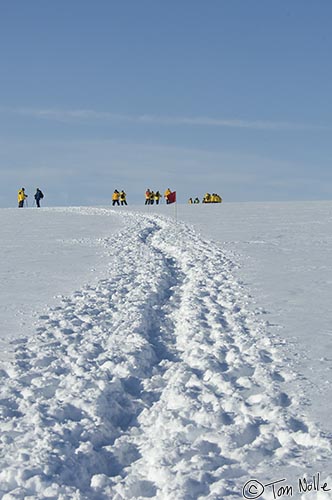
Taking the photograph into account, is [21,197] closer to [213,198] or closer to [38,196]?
[38,196]

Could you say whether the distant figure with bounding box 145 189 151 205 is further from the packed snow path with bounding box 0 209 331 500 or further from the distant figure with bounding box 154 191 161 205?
the packed snow path with bounding box 0 209 331 500

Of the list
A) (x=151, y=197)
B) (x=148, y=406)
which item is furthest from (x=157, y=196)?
(x=148, y=406)

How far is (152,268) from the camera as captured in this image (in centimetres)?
1591

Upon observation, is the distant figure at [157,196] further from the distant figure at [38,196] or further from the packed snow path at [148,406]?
the packed snow path at [148,406]

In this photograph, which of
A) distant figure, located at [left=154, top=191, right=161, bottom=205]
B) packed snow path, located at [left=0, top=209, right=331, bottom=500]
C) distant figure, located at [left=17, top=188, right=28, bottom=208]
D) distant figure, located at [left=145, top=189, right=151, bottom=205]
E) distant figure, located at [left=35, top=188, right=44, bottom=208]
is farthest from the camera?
distant figure, located at [left=154, top=191, right=161, bottom=205]

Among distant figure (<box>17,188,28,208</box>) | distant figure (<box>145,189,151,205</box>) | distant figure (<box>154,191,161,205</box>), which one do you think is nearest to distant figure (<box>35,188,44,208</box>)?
distant figure (<box>17,188,28,208</box>)

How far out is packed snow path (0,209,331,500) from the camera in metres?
5.40

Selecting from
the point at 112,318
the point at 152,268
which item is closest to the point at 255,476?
the point at 112,318

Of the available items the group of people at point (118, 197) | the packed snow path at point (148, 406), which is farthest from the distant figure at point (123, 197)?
the packed snow path at point (148, 406)

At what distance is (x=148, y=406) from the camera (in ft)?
23.4

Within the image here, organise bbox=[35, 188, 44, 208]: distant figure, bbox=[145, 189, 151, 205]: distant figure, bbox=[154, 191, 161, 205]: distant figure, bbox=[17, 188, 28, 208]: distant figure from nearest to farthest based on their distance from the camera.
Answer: bbox=[35, 188, 44, 208]: distant figure
bbox=[17, 188, 28, 208]: distant figure
bbox=[145, 189, 151, 205]: distant figure
bbox=[154, 191, 161, 205]: distant figure

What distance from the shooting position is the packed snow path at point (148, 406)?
540cm

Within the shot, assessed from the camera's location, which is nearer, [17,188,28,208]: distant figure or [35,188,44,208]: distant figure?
[35,188,44,208]: distant figure

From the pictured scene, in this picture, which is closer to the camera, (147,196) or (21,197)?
(21,197)
